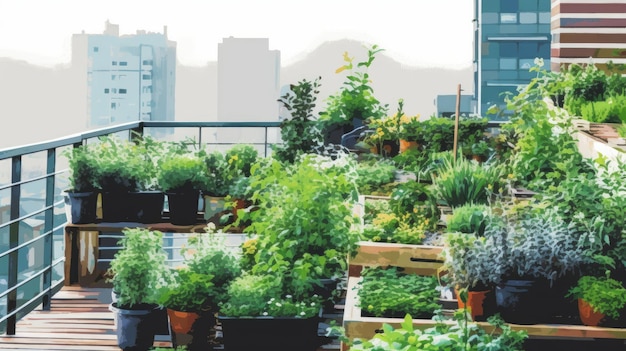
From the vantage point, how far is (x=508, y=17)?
2515 inches

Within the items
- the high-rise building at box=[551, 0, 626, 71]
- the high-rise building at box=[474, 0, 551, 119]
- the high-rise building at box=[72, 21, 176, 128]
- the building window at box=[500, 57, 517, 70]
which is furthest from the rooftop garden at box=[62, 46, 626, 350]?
the high-rise building at box=[72, 21, 176, 128]

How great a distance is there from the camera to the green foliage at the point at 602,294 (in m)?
3.24

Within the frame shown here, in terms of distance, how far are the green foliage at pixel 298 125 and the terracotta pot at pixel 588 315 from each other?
3.33m

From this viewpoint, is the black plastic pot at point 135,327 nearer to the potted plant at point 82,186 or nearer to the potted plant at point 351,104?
the potted plant at point 82,186

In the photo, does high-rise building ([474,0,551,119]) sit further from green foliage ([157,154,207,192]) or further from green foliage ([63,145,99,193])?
green foliage ([63,145,99,193])

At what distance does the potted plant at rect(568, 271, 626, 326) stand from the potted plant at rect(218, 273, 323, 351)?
1140 millimetres

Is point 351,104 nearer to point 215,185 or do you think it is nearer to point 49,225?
point 215,185

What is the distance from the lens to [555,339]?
3459mm

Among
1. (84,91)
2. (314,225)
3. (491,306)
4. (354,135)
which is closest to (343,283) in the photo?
(314,225)

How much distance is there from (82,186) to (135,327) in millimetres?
1711

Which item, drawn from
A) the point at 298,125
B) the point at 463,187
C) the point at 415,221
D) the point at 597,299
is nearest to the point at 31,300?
the point at 415,221

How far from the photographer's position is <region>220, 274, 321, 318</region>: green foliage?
3.82 m

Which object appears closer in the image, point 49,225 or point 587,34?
point 49,225

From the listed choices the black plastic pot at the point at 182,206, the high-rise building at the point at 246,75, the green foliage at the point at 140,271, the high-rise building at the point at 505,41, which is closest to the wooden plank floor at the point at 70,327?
the green foliage at the point at 140,271
